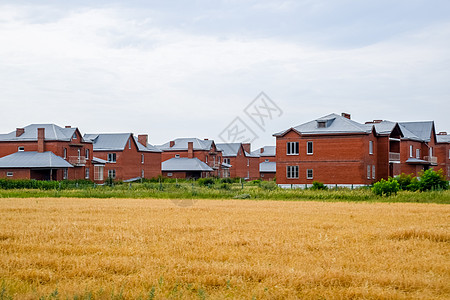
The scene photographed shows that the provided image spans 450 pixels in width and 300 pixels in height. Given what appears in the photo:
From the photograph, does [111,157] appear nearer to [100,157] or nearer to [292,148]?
[100,157]

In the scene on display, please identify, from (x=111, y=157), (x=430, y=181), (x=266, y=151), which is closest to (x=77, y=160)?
(x=111, y=157)

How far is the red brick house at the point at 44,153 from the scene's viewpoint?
Answer: 58031 millimetres

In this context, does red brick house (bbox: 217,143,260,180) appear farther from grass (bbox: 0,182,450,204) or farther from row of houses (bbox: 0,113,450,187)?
grass (bbox: 0,182,450,204)

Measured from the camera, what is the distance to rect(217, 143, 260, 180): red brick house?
332 feet

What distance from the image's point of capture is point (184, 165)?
82.2 meters

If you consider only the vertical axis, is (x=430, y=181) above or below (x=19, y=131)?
below

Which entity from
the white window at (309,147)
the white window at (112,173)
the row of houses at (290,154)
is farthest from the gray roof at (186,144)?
the white window at (309,147)

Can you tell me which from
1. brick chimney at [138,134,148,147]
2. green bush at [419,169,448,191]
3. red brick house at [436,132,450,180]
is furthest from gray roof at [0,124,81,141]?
red brick house at [436,132,450,180]

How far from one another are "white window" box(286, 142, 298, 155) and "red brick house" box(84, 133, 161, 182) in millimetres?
26694

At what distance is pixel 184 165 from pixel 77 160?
22.5m

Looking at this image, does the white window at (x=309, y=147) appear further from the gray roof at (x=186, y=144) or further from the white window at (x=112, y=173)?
the gray roof at (x=186, y=144)

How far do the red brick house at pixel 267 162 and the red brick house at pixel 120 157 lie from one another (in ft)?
113

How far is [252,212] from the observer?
2533 cm

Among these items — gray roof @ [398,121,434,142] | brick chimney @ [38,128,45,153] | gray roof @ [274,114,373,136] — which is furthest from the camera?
gray roof @ [398,121,434,142]
